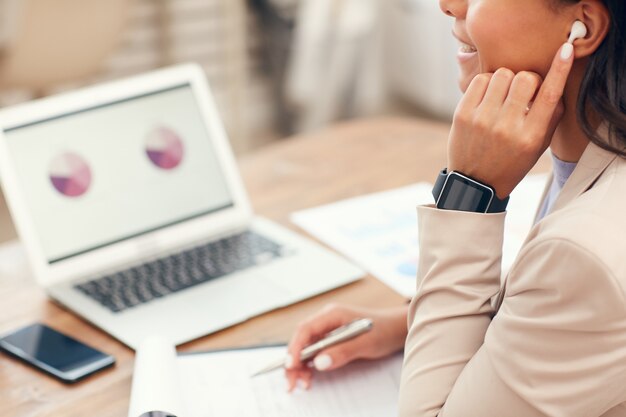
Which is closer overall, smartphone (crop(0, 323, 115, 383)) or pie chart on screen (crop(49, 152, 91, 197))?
smartphone (crop(0, 323, 115, 383))

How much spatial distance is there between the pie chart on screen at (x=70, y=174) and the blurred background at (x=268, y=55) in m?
1.74

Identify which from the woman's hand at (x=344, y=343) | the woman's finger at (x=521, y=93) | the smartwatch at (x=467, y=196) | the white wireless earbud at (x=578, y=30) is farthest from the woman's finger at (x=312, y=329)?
the white wireless earbud at (x=578, y=30)

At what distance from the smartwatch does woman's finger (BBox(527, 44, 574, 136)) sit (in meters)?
0.08

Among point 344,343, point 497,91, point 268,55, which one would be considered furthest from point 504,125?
point 268,55

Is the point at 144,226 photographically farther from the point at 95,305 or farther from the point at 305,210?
the point at 305,210

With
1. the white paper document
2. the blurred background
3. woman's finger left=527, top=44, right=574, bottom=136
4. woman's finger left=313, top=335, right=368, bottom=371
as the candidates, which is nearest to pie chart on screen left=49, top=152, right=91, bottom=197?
the white paper document

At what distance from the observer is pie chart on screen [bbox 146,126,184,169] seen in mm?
1377

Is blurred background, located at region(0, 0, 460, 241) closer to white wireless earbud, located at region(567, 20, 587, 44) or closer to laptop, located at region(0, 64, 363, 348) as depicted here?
laptop, located at region(0, 64, 363, 348)

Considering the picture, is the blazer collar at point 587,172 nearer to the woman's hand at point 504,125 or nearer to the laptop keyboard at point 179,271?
the woman's hand at point 504,125

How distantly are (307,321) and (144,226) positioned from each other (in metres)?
0.37

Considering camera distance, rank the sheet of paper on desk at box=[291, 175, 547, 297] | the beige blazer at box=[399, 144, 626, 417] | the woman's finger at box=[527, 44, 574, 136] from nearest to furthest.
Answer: the beige blazer at box=[399, 144, 626, 417]
the woman's finger at box=[527, 44, 574, 136]
the sheet of paper on desk at box=[291, 175, 547, 297]

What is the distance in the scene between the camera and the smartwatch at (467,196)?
0.91 m

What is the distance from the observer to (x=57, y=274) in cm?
125

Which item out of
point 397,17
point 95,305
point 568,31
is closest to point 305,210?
point 95,305
